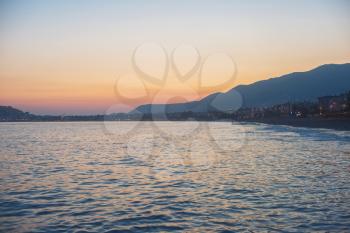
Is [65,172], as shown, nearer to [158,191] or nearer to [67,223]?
[158,191]

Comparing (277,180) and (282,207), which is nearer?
(282,207)

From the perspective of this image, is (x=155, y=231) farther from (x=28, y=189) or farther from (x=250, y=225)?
(x=28, y=189)

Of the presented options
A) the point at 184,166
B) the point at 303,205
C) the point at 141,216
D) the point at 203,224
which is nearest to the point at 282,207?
the point at 303,205

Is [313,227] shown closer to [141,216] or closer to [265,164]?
[141,216]

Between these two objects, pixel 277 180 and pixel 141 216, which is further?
pixel 277 180

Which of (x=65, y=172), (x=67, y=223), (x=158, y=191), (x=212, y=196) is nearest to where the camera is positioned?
(x=67, y=223)

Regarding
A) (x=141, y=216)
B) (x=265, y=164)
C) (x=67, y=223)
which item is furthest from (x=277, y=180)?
(x=67, y=223)

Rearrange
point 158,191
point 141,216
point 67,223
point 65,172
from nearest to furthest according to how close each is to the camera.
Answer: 1. point 67,223
2. point 141,216
3. point 158,191
4. point 65,172

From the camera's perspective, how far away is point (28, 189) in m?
26.7

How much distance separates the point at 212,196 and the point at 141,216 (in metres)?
5.99

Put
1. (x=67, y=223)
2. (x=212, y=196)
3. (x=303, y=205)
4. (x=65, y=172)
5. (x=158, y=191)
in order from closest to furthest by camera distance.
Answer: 1. (x=67, y=223)
2. (x=303, y=205)
3. (x=212, y=196)
4. (x=158, y=191)
5. (x=65, y=172)

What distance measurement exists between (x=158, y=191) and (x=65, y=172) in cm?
1440

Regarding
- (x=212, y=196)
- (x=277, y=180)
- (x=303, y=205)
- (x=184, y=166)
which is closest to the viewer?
(x=303, y=205)

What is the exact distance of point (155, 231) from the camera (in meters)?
15.9
